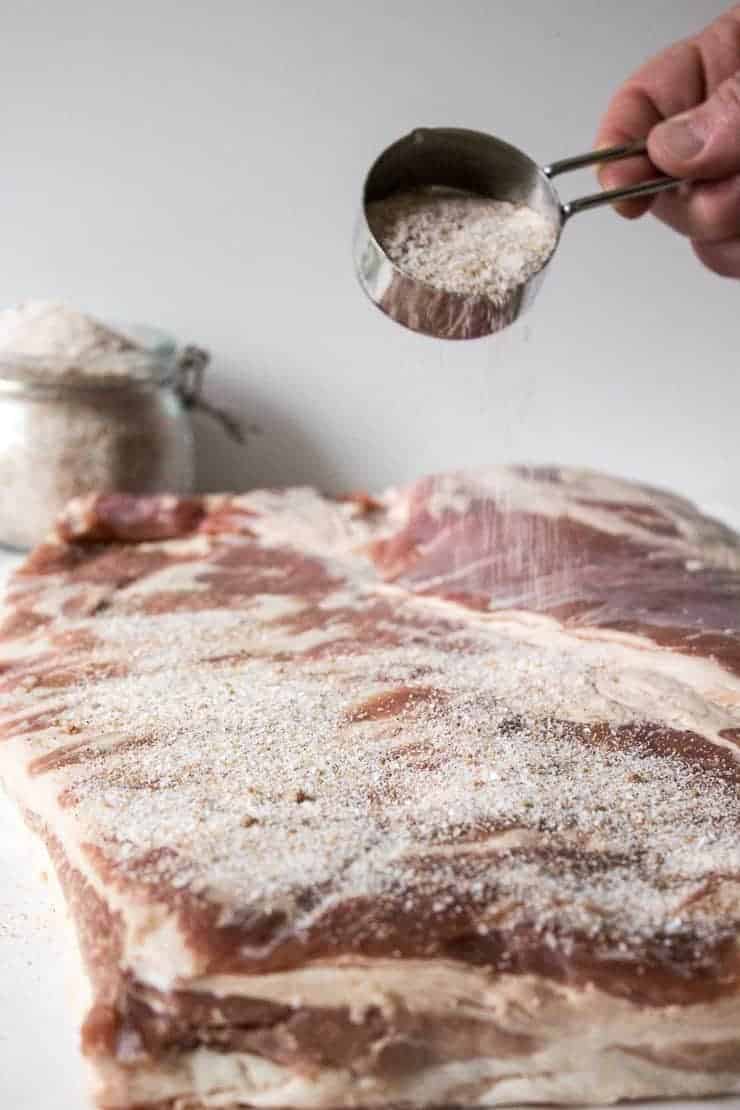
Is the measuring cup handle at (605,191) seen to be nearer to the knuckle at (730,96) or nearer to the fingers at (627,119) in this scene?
the knuckle at (730,96)

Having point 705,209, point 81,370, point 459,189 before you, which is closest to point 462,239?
point 459,189

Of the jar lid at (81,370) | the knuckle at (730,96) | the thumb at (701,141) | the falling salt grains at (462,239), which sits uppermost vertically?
the knuckle at (730,96)

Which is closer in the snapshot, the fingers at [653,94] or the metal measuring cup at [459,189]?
the metal measuring cup at [459,189]

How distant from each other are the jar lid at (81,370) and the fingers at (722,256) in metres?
0.85

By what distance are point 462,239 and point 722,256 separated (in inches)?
21.5

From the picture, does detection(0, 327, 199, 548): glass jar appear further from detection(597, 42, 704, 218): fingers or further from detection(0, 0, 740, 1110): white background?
detection(597, 42, 704, 218): fingers

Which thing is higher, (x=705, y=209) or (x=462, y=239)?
(x=705, y=209)

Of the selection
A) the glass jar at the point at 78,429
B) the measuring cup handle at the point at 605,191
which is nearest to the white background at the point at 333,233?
the glass jar at the point at 78,429

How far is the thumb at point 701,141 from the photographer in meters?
1.50

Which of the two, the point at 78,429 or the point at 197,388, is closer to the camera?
the point at 78,429

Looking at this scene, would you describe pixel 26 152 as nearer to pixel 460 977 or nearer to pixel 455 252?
pixel 455 252

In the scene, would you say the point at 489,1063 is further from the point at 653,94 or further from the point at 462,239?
the point at 653,94

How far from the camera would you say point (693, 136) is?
152 cm

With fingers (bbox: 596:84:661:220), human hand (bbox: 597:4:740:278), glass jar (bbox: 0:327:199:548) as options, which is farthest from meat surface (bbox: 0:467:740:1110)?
fingers (bbox: 596:84:661:220)
